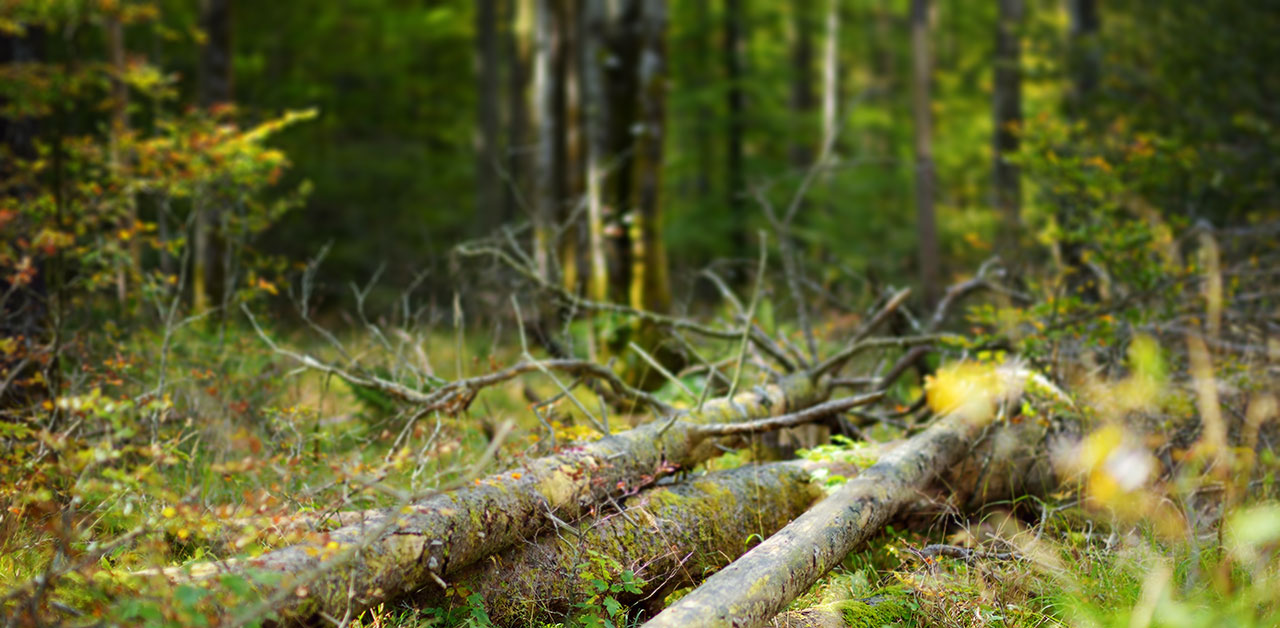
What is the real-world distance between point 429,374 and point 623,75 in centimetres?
484

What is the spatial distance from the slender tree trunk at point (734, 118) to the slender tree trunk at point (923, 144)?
130 inches

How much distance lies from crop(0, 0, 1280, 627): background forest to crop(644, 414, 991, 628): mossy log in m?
0.02

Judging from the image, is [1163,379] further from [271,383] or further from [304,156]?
[304,156]

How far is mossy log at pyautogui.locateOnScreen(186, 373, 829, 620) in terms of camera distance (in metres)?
2.61

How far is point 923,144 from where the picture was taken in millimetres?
14109

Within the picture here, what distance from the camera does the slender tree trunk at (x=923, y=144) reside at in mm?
13961

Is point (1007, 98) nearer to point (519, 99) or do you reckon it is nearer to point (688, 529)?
point (519, 99)

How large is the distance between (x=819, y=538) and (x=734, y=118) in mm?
13703

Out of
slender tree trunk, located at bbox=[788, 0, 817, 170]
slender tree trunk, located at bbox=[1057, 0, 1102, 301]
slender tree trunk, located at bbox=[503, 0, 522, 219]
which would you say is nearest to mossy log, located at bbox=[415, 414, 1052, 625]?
slender tree trunk, located at bbox=[1057, 0, 1102, 301]

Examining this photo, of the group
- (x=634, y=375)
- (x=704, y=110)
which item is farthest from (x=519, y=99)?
(x=634, y=375)

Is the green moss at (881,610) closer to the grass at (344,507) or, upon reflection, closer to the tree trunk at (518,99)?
the grass at (344,507)

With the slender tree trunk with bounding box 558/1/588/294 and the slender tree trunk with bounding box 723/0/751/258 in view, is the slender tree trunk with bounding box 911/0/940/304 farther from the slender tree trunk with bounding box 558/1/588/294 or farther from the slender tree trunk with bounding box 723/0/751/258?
the slender tree trunk with bounding box 558/1/588/294

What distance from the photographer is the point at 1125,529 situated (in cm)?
380

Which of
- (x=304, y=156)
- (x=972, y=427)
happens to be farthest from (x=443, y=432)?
(x=304, y=156)
